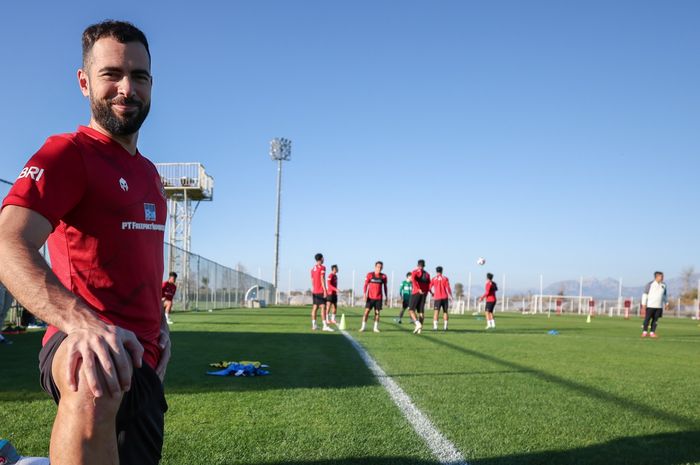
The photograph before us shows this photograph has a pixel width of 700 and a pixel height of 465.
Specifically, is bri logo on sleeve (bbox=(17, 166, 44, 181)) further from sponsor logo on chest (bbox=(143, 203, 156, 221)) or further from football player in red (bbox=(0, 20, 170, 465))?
sponsor logo on chest (bbox=(143, 203, 156, 221))

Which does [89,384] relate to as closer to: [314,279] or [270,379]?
[270,379]

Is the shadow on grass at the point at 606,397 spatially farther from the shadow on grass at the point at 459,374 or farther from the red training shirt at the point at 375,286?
the red training shirt at the point at 375,286

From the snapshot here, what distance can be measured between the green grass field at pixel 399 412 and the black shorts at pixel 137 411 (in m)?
2.16

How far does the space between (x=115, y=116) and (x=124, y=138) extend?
0.10 metres

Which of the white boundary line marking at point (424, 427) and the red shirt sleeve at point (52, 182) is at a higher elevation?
the red shirt sleeve at point (52, 182)

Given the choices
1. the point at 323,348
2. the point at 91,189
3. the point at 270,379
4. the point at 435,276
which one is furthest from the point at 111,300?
the point at 435,276

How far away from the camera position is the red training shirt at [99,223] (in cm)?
164

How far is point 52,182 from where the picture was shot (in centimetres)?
163

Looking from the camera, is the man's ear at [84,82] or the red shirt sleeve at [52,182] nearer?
the red shirt sleeve at [52,182]

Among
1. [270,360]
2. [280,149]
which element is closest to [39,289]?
[270,360]

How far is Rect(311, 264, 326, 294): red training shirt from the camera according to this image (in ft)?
56.7

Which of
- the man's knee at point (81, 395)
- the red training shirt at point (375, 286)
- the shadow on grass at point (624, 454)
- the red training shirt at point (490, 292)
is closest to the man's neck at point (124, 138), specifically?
the man's knee at point (81, 395)

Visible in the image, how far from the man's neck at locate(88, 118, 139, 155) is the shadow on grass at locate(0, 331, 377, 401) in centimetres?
458

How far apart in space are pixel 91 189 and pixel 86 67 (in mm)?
484
